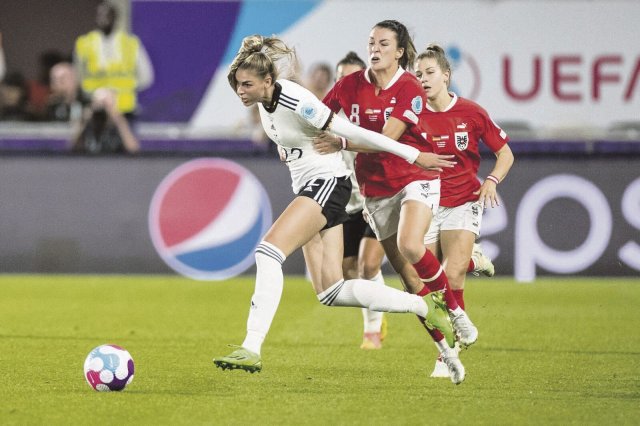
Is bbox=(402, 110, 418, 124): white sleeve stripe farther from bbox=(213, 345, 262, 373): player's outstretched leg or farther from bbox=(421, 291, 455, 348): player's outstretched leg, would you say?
bbox=(213, 345, 262, 373): player's outstretched leg

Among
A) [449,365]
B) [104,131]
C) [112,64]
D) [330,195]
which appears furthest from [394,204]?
[112,64]

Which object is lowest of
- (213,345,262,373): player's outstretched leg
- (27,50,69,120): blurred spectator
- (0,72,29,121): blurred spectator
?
(27,50,69,120): blurred spectator

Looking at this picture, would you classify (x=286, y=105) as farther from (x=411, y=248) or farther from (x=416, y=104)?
(x=411, y=248)

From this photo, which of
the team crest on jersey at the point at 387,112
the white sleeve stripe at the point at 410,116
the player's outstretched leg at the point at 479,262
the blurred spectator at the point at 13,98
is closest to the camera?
the white sleeve stripe at the point at 410,116

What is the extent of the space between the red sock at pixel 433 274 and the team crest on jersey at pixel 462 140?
3.78ft

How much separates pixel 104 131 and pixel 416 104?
26.9ft

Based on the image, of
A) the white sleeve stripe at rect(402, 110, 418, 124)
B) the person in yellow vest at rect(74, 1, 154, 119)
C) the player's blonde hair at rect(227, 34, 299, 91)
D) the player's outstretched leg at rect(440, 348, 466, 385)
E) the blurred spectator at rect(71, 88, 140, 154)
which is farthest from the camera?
the person in yellow vest at rect(74, 1, 154, 119)

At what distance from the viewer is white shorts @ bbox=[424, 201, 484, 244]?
8.80 m

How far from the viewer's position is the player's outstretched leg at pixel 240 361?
274 inches

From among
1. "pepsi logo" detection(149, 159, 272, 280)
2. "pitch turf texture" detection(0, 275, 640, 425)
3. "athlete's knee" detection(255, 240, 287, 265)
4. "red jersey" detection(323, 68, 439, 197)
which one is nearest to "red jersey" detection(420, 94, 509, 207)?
"red jersey" detection(323, 68, 439, 197)

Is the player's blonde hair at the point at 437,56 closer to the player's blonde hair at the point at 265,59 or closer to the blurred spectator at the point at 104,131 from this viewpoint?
the player's blonde hair at the point at 265,59

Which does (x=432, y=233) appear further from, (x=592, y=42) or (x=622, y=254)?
(x=592, y=42)

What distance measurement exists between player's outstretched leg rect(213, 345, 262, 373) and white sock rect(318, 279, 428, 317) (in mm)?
726

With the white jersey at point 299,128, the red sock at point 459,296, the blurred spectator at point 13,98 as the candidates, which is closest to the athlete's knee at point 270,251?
the white jersey at point 299,128
